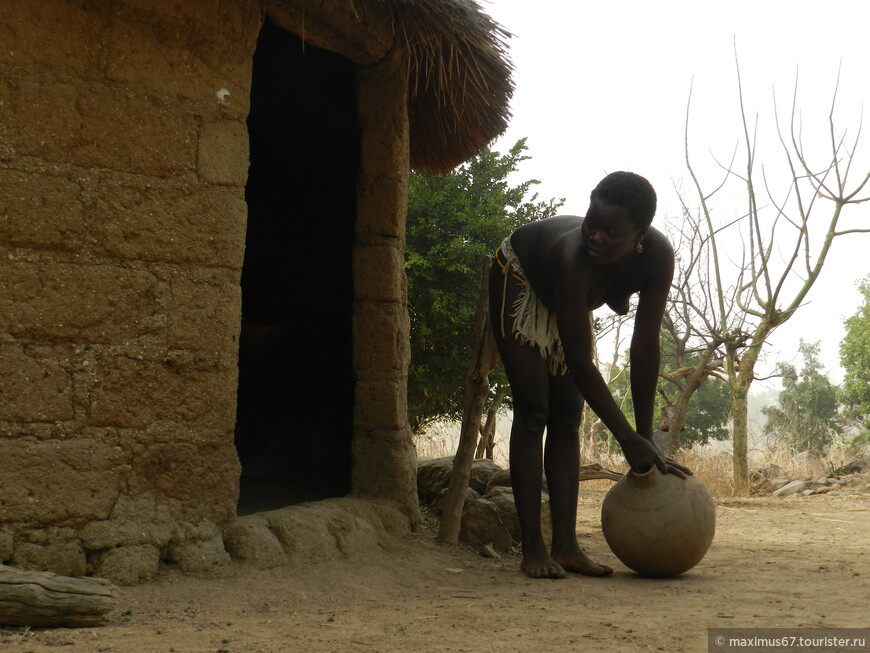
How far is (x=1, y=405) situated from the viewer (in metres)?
2.91

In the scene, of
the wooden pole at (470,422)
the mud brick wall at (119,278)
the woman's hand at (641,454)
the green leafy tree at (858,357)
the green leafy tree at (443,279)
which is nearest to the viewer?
the mud brick wall at (119,278)

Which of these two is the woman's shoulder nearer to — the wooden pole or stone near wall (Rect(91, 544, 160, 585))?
the wooden pole

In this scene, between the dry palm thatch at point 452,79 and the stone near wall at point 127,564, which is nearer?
the stone near wall at point 127,564

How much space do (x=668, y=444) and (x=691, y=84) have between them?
382cm

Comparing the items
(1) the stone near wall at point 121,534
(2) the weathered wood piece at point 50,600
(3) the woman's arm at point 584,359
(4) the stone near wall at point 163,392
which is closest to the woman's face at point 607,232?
(3) the woman's arm at point 584,359

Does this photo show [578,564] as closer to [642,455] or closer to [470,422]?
[642,455]

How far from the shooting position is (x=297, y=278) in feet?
18.1

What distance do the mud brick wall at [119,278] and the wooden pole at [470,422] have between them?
1.36 meters

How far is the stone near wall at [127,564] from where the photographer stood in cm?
302

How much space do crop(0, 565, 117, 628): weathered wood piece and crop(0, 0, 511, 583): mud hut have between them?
2.00 ft

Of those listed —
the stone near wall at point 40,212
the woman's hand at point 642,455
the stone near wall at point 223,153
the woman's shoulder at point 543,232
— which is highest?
the stone near wall at point 223,153

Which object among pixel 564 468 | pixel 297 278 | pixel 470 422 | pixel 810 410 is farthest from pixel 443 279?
pixel 810 410

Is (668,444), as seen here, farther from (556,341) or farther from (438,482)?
(556,341)

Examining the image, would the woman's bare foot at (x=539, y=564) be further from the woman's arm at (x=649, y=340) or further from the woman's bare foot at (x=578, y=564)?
the woman's arm at (x=649, y=340)
